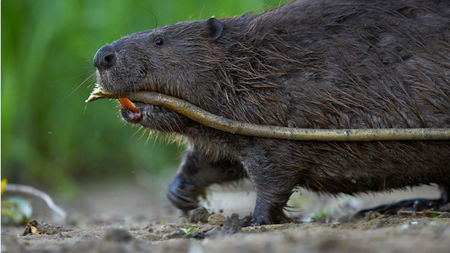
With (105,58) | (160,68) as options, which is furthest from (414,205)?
(105,58)

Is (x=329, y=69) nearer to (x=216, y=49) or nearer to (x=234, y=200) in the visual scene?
(x=216, y=49)

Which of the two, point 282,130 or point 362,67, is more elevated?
point 362,67

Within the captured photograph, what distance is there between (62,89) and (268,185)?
4430mm

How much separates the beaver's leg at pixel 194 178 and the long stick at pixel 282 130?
64cm

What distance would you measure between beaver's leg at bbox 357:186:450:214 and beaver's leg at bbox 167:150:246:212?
87 cm

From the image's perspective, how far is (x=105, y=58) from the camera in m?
3.24

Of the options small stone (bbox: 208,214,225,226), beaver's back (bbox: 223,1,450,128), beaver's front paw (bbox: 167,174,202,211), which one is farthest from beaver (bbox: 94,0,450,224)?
beaver's front paw (bbox: 167,174,202,211)

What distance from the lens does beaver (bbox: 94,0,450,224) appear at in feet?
10.1

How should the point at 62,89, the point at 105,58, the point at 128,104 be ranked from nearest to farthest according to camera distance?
1. the point at 105,58
2. the point at 128,104
3. the point at 62,89

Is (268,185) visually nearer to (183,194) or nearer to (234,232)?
(234,232)

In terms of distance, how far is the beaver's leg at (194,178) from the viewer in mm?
3855

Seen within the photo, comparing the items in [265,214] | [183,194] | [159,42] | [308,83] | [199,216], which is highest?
[159,42]

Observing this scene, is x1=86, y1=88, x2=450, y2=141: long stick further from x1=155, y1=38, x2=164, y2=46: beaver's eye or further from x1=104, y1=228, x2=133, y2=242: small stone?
x1=104, y1=228, x2=133, y2=242: small stone

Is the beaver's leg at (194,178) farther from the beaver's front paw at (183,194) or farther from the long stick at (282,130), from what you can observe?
the long stick at (282,130)
